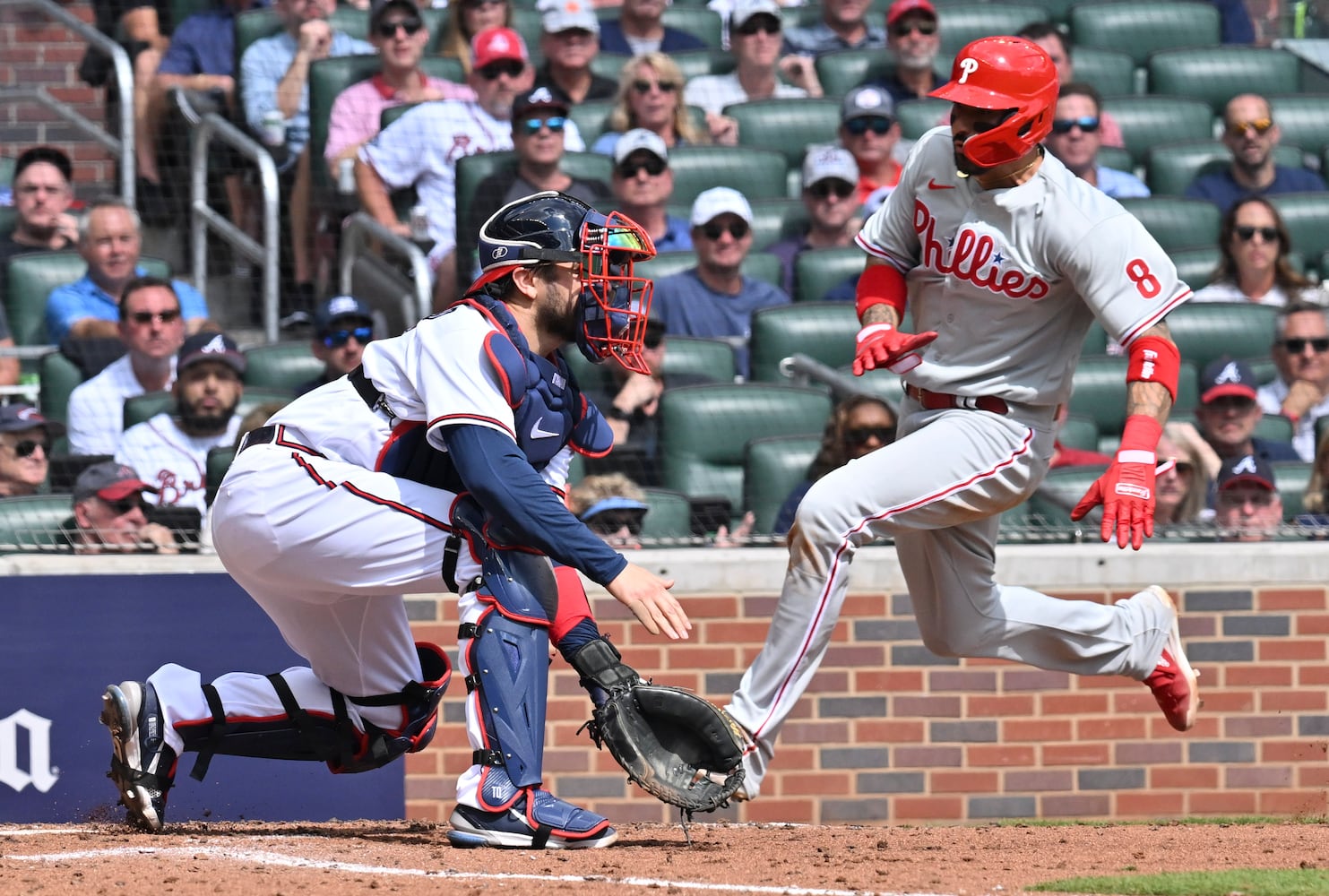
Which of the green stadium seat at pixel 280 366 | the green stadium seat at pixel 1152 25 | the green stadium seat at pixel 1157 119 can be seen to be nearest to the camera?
the green stadium seat at pixel 280 366

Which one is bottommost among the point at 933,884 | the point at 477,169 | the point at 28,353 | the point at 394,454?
the point at 933,884

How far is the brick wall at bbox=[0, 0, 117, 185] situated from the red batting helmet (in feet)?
15.0

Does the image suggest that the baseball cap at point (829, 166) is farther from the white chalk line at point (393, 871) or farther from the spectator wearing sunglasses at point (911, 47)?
the white chalk line at point (393, 871)

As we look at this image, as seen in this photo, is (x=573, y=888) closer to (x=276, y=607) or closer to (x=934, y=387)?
(x=276, y=607)

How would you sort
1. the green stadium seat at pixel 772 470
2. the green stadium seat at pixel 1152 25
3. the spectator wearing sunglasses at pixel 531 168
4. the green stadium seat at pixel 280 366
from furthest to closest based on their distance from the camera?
the green stadium seat at pixel 1152 25, the spectator wearing sunglasses at pixel 531 168, the green stadium seat at pixel 280 366, the green stadium seat at pixel 772 470

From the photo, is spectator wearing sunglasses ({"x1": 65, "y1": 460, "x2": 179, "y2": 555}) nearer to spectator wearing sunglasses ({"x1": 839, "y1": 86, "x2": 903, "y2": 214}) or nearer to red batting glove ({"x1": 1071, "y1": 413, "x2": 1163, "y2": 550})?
red batting glove ({"x1": 1071, "y1": 413, "x2": 1163, "y2": 550})

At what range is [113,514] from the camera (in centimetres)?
540

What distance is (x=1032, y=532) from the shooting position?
5.45 m

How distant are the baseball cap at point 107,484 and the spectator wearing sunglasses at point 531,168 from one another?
6.22 ft

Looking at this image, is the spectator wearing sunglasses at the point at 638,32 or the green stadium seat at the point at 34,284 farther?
the spectator wearing sunglasses at the point at 638,32

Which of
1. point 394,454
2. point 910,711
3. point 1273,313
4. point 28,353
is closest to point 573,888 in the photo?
point 394,454

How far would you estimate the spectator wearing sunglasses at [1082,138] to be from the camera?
763 cm

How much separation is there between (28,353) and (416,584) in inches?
121

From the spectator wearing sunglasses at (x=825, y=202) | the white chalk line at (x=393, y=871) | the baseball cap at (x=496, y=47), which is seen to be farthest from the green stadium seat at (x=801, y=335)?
the white chalk line at (x=393, y=871)
